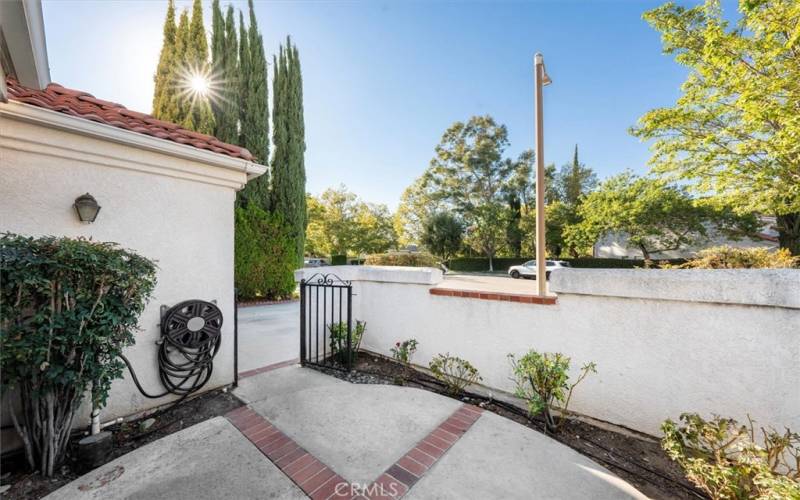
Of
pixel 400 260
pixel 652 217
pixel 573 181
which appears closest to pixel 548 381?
pixel 400 260

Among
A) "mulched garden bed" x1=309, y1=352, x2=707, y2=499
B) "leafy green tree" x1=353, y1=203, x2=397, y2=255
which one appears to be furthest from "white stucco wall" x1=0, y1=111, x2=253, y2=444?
"leafy green tree" x1=353, y1=203, x2=397, y2=255

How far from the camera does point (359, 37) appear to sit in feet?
23.9

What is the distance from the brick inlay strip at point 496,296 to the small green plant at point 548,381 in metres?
0.61

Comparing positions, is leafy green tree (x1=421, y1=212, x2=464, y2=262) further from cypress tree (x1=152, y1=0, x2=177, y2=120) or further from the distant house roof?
the distant house roof

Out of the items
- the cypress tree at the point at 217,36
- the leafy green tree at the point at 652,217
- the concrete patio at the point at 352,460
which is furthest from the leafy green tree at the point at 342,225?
the concrete patio at the point at 352,460

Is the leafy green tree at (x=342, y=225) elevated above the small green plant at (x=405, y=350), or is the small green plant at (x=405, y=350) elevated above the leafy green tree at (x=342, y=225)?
the leafy green tree at (x=342, y=225)

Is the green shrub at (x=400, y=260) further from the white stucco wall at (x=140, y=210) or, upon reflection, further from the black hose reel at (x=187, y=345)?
the black hose reel at (x=187, y=345)

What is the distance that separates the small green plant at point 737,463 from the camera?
1.75m

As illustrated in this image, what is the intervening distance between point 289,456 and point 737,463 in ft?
11.4

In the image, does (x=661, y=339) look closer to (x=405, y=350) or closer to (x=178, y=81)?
(x=405, y=350)

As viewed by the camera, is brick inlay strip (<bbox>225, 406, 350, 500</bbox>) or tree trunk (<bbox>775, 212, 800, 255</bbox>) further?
tree trunk (<bbox>775, 212, 800, 255</bbox>)

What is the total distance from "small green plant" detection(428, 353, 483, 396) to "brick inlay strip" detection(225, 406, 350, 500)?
1982 mm

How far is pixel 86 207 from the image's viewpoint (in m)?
2.66

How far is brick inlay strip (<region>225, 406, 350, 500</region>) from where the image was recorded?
208 cm
